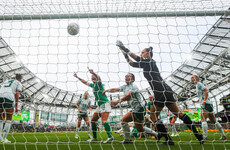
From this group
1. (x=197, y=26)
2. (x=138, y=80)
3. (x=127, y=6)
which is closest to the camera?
(x=138, y=80)

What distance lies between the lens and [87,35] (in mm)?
3016

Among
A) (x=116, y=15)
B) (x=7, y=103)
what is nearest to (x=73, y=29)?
(x=116, y=15)

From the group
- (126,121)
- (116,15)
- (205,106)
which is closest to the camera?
(116,15)

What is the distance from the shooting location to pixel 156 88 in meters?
2.82

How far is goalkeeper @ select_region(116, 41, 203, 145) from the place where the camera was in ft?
9.07

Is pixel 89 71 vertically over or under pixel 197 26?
under

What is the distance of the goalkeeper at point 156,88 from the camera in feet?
9.07

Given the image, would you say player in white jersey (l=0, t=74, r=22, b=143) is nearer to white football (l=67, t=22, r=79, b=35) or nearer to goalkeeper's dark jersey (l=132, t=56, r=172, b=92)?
white football (l=67, t=22, r=79, b=35)

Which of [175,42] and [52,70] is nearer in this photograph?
[52,70]

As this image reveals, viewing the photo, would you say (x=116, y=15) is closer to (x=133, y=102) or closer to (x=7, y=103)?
(x=133, y=102)

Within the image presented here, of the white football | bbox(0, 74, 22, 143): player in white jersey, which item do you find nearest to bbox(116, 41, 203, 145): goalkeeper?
the white football

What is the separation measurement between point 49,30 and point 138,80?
77.3 inches

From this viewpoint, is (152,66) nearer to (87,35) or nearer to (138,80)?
(138,80)

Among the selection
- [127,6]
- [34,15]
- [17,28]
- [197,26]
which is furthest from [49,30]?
[197,26]
